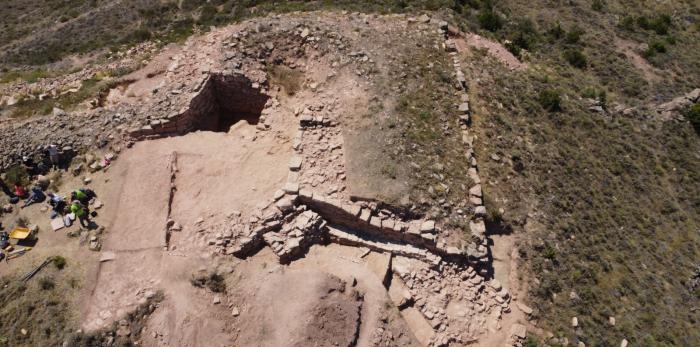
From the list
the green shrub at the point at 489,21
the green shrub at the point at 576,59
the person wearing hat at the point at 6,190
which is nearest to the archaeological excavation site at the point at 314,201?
the person wearing hat at the point at 6,190

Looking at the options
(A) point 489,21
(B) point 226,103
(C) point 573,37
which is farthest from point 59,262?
(C) point 573,37

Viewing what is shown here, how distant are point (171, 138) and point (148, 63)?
747 cm

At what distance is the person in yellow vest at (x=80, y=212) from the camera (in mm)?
18266

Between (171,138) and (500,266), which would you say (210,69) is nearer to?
(171,138)

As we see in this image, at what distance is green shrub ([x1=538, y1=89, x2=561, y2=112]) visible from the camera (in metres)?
25.5

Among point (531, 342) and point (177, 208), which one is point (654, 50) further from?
point (177, 208)

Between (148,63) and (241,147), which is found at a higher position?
(148,63)

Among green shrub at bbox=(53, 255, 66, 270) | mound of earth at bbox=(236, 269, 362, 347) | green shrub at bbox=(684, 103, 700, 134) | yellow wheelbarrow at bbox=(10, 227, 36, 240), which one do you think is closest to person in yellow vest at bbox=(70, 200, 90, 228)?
green shrub at bbox=(53, 255, 66, 270)

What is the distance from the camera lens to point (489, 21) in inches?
1261

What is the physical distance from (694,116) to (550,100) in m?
10.7

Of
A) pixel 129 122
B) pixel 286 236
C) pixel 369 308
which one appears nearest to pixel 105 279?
pixel 286 236

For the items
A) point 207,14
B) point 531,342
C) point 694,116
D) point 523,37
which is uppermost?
point 207,14

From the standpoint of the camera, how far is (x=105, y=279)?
16969 millimetres

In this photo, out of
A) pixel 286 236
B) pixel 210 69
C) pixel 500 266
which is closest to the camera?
pixel 286 236
